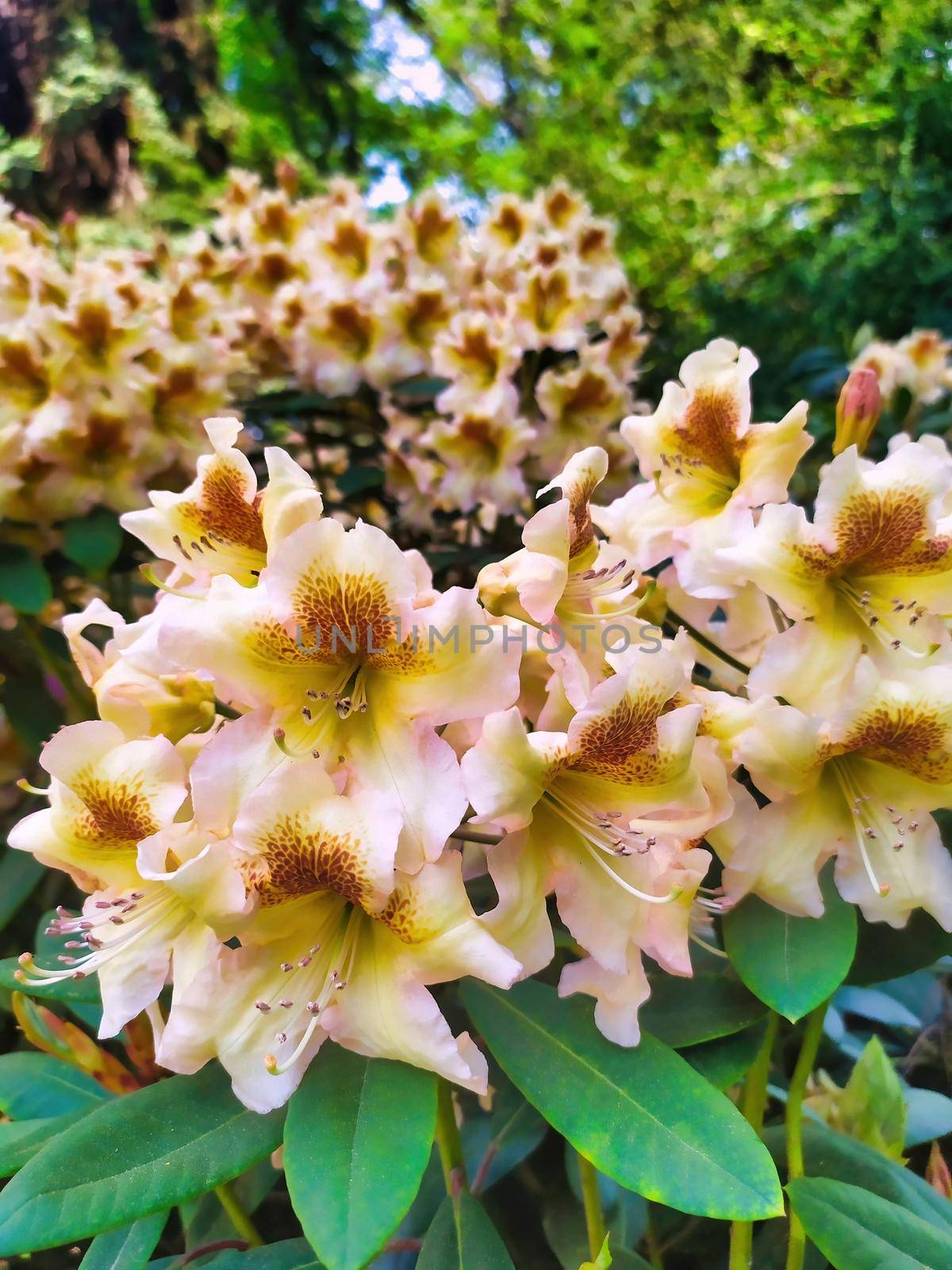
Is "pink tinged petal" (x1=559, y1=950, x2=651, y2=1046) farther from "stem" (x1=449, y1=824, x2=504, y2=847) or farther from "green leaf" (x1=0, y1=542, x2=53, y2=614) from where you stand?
"green leaf" (x1=0, y1=542, x2=53, y2=614)

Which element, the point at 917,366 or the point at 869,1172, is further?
the point at 917,366

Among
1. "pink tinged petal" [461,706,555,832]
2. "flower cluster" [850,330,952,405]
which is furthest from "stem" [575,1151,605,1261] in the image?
"flower cluster" [850,330,952,405]

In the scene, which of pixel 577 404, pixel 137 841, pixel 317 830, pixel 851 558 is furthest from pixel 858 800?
pixel 577 404

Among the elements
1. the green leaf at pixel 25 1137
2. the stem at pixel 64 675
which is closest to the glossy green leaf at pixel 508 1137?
the green leaf at pixel 25 1137

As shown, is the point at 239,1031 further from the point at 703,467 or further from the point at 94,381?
the point at 94,381

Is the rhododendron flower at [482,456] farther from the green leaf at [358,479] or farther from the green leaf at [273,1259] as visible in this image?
the green leaf at [273,1259]
